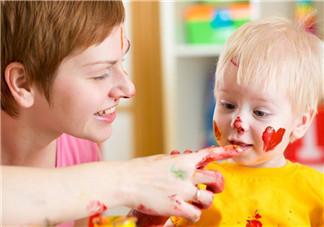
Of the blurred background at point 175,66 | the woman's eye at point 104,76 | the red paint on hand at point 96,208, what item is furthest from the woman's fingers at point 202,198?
the blurred background at point 175,66

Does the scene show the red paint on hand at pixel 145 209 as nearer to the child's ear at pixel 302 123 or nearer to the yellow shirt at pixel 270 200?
the yellow shirt at pixel 270 200

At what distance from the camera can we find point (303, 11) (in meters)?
3.02

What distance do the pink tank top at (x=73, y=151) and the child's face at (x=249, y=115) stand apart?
0.35m

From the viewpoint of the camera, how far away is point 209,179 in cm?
92

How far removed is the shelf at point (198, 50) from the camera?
3.10 meters

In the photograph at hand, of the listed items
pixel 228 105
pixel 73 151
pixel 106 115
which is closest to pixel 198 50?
pixel 73 151

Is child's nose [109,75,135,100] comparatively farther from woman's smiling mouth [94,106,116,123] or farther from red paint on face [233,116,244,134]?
red paint on face [233,116,244,134]

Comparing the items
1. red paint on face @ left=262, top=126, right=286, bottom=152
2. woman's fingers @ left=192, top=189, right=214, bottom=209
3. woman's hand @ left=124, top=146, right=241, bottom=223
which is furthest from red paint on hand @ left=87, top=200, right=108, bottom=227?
red paint on face @ left=262, top=126, right=286, bottom=152

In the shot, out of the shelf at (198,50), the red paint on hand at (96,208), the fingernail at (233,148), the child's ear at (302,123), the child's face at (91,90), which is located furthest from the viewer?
the shelf at (198,50)

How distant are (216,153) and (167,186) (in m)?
0.16

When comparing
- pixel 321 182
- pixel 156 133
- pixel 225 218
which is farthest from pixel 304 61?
pixel 156 133

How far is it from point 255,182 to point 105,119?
328 millimetres

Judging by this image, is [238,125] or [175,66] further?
[175,66]

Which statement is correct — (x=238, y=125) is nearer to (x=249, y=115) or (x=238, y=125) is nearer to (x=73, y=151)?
(x=249, y=115)
